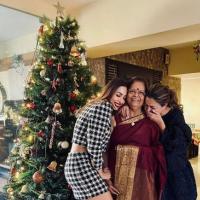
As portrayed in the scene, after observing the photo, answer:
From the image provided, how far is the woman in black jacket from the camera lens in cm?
188

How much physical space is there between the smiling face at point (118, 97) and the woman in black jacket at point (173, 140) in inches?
7.8

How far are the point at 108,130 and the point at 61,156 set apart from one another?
953mm

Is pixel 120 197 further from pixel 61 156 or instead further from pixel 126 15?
pixel 126 15

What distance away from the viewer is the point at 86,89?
2686 millimetres

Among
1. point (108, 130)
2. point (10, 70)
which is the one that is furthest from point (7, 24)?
point (108, 130)

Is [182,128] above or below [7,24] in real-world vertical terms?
below

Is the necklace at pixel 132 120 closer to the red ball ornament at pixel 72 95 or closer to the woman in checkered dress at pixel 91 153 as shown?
the woman in checkered dress at pixel 91 153

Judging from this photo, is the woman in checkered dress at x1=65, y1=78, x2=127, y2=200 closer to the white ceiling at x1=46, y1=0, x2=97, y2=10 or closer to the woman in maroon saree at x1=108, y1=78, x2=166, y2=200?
the woman in maroon saree at x1=108, y1=78, x2=166, y2=200

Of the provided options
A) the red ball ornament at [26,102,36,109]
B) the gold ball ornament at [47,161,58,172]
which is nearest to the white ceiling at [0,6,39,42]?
the red ball ornament at [26,102,36,109]

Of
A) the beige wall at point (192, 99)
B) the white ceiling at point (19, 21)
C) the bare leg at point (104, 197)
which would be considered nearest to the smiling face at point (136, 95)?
the bare leg at point (104, 197)

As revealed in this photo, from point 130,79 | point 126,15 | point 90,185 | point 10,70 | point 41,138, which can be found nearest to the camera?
point 90,185

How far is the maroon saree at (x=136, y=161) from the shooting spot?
1823mm

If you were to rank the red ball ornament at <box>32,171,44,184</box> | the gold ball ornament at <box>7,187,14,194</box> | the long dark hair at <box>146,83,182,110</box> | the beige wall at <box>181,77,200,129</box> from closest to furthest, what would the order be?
the long dark hair at <box>146,83,182,110</box> → the red ball ornament at <box>32,171,44,184</box> → the gold ball ornament at <box>7,187,14,194</box> → the beige wall at <box>181,77,200,129</box>

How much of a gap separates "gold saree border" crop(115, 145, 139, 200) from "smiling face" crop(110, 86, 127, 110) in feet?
0.91
